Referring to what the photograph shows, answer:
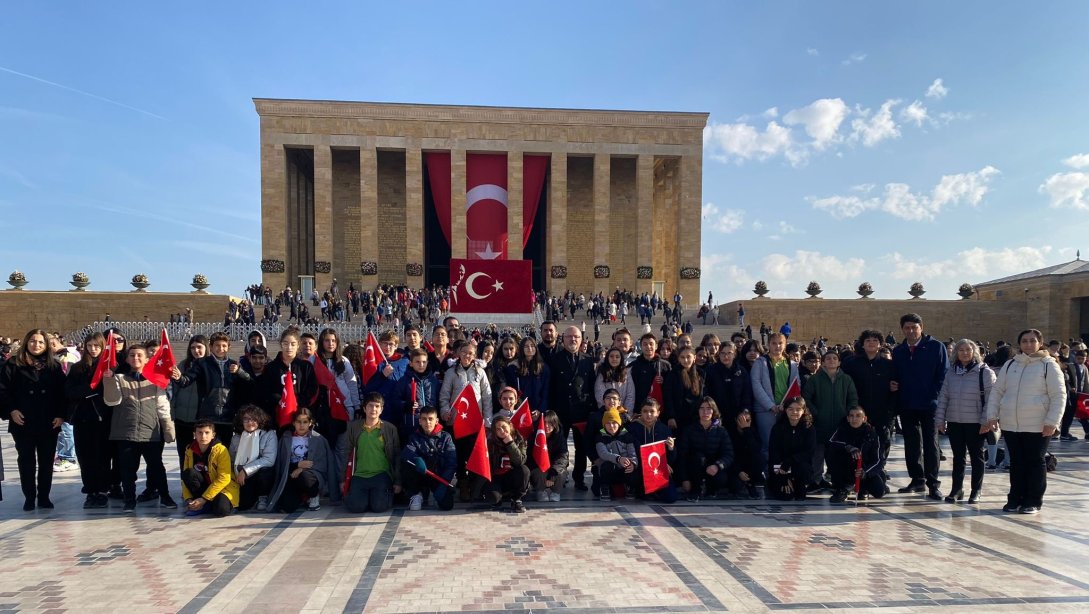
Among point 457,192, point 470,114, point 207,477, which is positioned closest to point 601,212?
point 457,192

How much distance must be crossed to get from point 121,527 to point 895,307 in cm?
3161

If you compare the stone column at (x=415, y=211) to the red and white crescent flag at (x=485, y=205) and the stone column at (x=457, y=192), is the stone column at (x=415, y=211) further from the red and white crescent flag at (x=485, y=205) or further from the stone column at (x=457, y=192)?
the red and white crescent flag at (x=485, y=205)

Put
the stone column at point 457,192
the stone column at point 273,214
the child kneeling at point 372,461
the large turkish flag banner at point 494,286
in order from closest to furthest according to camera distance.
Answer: the child kneeling at point 372,461 < the large turkish flag banner at point 494,286 < the stone column at point 273,214 < the stone column at point 457,192

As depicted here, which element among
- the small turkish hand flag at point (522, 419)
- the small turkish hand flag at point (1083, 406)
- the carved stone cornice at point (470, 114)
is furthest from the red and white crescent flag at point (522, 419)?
the carved stone cornice at point (470, 114)

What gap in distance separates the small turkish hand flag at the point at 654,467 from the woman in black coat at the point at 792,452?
3.76 ft

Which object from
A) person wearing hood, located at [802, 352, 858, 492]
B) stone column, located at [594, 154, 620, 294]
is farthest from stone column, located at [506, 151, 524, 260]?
person wearing hood, located at [802, 352, 858, 492]

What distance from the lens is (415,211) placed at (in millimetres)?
32312

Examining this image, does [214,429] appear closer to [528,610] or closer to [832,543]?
[528,610]

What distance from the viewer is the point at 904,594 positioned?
13.1ft

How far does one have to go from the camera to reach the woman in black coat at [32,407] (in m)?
5.79

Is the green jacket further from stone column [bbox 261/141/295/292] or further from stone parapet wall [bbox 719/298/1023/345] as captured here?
stone column [bbox 261/141/295/292]

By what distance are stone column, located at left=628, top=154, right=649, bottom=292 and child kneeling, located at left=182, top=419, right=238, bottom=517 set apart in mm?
28467

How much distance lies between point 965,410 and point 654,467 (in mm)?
3150

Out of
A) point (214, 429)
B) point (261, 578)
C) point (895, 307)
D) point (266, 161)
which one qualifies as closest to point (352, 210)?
point (266, 161)
